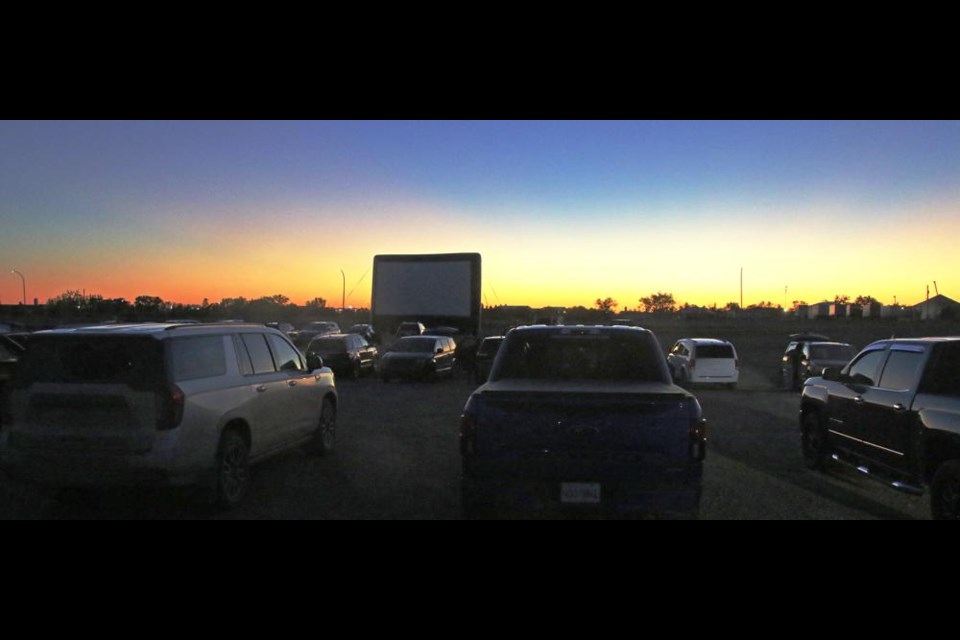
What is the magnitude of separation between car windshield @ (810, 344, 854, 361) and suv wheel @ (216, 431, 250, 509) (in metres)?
16.4

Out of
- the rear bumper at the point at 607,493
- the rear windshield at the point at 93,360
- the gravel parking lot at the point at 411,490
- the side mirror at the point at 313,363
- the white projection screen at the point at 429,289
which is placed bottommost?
the gravel parking lot at the point at 411,490

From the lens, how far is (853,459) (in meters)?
8.38

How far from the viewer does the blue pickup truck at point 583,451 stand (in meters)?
5.66

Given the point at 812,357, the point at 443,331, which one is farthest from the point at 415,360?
the point at 812,357

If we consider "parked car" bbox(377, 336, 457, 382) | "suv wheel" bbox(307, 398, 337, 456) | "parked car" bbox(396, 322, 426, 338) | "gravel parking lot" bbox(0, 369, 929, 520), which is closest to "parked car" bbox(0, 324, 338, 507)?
"gravel parking lot" bbox(0, 369, 929, 520)

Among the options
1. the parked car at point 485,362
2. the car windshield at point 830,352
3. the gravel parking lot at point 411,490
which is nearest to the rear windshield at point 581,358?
the parked car at point 485,362

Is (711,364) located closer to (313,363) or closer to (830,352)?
(830,352)

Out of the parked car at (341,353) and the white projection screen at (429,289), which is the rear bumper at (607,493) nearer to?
the parked car at (341,353)

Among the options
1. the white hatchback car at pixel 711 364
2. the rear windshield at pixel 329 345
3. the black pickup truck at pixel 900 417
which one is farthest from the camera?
the rear windshield at pixel 329 345

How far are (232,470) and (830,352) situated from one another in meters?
17.1

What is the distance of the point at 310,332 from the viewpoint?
123 feet

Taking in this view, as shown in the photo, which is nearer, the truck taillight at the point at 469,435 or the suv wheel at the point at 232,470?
the truck taillight at the point at 469,435

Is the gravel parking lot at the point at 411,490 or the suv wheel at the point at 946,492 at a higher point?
the suv wheel at the point at 946,492
